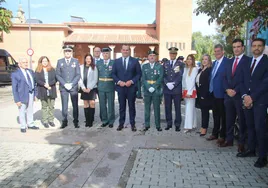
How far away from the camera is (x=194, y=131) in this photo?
6602 mm

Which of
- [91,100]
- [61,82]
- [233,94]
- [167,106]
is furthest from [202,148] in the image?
[61,82]

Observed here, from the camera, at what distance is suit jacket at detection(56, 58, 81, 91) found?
6.76m

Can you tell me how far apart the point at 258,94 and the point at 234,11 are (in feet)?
5.94

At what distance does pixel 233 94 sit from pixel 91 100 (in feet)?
12.1

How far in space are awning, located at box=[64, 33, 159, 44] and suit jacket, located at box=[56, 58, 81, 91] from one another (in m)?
22.9

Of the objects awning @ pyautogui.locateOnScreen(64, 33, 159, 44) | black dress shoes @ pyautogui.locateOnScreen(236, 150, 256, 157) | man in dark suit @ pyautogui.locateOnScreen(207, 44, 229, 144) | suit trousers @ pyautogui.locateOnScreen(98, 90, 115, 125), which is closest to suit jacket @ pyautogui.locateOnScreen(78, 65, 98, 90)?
suit trousers @ pyautogui.locateOnScreen(98, 90, 115, 125)

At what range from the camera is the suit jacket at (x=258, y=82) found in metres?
4.13

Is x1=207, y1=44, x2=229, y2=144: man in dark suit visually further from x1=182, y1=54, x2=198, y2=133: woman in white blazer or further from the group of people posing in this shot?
x1=182, y1=54, x2=198, y2=133: woman in white blazer

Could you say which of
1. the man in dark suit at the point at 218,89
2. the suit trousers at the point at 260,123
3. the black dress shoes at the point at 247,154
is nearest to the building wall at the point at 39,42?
the man in dark suit at the point at 218,89

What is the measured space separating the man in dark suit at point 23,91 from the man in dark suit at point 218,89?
14.2 feet

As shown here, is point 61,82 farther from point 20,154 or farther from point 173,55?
point 173,55

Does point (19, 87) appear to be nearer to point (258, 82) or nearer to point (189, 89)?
point (189, 89)

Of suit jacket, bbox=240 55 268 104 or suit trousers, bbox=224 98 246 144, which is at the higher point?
suit jacket, bbox=240 55 268 104

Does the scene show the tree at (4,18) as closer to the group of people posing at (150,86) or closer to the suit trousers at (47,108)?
the group of people posing at (150,86)
